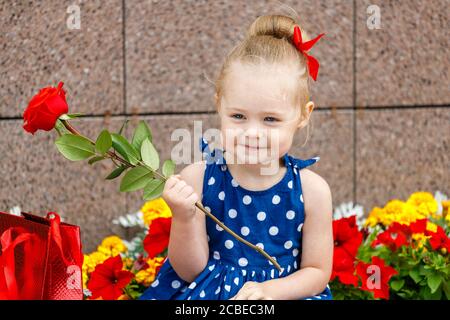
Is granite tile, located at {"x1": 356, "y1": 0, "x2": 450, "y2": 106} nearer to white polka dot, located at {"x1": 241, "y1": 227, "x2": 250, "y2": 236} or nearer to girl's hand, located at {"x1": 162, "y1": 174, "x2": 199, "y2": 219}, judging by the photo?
white polka dot, located at {"x1": 241, "y1": 227, "x2": 250, "y2": 236}

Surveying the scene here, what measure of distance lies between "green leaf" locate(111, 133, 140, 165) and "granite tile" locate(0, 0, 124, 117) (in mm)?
1417

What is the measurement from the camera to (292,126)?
218cm

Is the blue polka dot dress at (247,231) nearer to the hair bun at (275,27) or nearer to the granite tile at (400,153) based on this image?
the hair bun at (275,27)

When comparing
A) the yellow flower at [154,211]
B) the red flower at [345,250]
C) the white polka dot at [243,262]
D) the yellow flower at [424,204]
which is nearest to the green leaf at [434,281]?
the red flower at [345,250]

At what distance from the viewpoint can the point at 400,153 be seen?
3.98m

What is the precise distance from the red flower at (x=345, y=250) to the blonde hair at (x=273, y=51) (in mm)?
782

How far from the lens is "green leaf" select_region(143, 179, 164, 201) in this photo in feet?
6.62

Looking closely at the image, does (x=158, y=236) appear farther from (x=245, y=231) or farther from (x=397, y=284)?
(x=397, y=284)

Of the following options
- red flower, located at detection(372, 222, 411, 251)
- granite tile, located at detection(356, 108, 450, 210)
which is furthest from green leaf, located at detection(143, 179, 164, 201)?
granite tile, located at detection(356, 108, 450, 210)

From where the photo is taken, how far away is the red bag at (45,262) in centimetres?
195

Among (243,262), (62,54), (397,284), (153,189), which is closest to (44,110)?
(153,189)

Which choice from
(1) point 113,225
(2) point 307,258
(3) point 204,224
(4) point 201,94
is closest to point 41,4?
(4) point 201,94

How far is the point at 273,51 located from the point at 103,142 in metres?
0.64

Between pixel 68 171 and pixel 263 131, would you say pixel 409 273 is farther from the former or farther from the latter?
pixel 68 171
